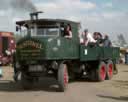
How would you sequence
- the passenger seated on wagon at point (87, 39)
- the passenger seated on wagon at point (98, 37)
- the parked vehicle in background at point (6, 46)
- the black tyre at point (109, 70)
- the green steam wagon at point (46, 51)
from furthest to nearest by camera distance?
the parked vehicle in background at point (6, 46), the passenger seated on wagon at point (98, 37), the black tyre at point (109, 70), the passenger seated on wagon at point (87, 39), the green steam wagon at point (46, 51)

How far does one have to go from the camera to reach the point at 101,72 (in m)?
20.1

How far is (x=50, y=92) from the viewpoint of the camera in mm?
15484

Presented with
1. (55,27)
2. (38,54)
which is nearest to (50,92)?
(38,54)

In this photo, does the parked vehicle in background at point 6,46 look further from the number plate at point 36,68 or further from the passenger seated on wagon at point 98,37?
the number plate at point 36,68

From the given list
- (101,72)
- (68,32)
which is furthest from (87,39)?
(68,32)

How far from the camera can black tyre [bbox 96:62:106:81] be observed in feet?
64.6

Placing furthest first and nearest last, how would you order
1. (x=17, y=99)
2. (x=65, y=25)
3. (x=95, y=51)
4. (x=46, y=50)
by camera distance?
(x=95, y=51) < (x=65, y=25) < (x=46, y=50) < (x=17, y=99)

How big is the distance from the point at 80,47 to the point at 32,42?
3.08 metres

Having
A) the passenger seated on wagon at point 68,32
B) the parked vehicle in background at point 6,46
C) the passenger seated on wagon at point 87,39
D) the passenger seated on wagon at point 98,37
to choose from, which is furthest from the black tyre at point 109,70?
the parked vehicle in background at point 6,46

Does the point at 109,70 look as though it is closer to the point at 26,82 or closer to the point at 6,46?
the point at 26,82

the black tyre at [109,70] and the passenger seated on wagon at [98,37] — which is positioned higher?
the passenger seated on wagon at [98,37]

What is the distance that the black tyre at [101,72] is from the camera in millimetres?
19703

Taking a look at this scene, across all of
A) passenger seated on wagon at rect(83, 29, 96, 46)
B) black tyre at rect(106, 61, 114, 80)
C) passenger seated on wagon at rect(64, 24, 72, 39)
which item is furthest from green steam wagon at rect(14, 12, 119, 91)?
black tyre at rect(106, 61, 114, 80)

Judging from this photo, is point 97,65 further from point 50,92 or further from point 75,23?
point 50,92
